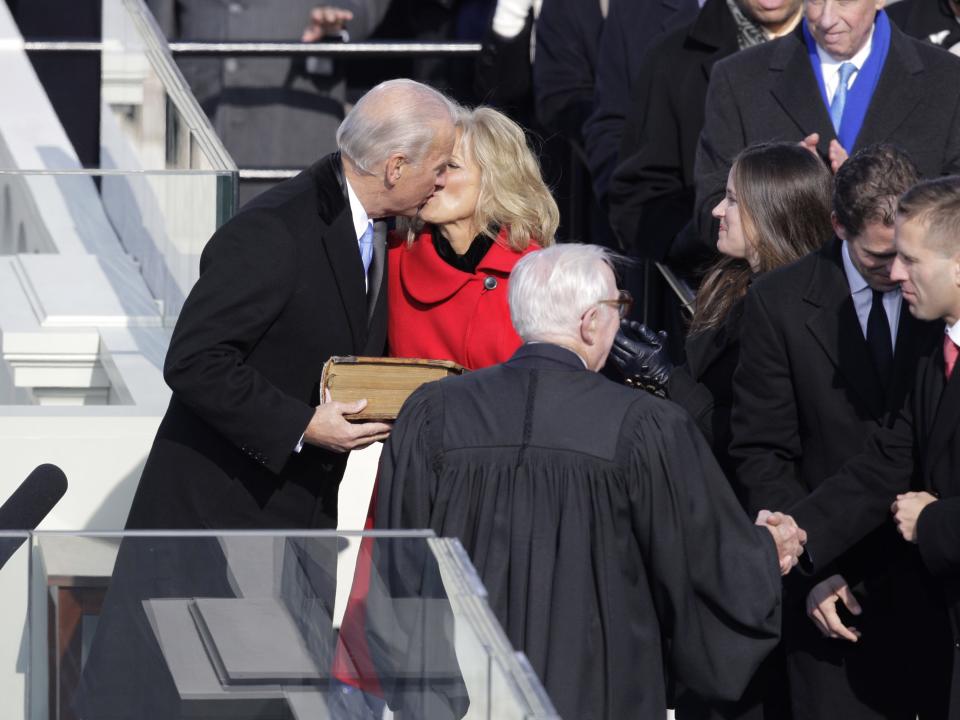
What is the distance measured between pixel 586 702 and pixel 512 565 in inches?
12.6

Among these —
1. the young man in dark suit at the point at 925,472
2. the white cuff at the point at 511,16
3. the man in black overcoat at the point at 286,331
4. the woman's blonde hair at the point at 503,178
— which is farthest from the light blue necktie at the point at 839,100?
the white cuff at the point at 511,16

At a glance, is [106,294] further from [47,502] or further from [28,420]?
[47,502]

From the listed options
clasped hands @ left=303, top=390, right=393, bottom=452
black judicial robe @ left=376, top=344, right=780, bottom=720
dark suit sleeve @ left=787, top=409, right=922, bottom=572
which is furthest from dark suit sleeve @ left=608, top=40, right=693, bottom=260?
black judicial robe @ left=376, top=344, right=780, bottom=720

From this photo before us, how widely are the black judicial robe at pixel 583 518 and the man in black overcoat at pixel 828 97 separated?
176 centimetres

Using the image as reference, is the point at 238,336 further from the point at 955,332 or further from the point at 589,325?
the point at 955,332

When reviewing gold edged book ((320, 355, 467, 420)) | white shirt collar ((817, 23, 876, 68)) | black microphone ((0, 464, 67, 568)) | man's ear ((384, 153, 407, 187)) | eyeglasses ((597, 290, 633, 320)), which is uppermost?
white shirt collar ((817, 23, 876, 68))

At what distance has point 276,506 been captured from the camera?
4316 mm

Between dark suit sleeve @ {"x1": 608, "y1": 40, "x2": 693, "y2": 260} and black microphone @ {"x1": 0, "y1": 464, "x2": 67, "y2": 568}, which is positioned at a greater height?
black microphone @ {"x1": 0, "y1": 464, "x2": 67, "y2": 568}

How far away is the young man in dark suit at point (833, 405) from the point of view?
14.3ft

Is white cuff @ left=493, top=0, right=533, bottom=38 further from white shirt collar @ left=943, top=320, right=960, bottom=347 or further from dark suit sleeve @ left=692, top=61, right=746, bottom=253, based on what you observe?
white shirt collar @ left=943, top=320, right=960, bottom=347

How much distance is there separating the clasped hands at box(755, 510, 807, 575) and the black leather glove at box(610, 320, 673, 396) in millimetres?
517

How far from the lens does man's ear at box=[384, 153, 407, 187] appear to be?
4.16m

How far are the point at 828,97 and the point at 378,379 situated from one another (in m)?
2.02

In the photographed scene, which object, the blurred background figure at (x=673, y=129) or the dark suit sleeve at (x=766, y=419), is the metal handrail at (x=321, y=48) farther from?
the dark suit sleeve at (x=766, y=419)
